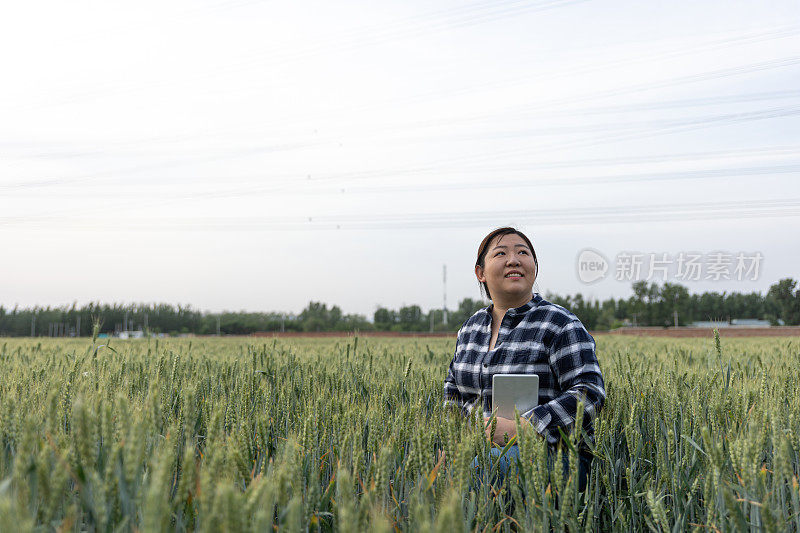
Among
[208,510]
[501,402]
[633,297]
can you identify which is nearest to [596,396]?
[501,402]

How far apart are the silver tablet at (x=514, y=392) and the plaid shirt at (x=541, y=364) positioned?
6 centimetres

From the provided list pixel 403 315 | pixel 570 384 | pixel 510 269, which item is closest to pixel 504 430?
pixel 570 384

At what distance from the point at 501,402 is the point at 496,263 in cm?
73

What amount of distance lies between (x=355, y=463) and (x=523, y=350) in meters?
1.29

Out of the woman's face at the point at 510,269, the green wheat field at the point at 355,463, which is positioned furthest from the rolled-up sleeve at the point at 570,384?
the woman's face at the point at 510,269

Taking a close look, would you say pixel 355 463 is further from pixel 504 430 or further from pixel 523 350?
pixel 523 350

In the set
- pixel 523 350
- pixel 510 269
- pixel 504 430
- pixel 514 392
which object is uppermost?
pixel 510 269

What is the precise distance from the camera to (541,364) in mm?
2561

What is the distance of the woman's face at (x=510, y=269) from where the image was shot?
106 inches

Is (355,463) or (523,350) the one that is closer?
(355,463)

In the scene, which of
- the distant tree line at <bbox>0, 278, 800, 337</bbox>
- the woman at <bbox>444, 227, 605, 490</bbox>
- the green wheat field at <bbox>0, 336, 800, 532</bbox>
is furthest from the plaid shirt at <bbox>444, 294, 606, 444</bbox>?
the distant tree line at <bbox>0, 278, 800, 337</bbox>

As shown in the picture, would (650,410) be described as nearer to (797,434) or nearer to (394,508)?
(797,434)

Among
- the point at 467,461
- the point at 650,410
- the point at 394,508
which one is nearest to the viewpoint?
the point at 467,461

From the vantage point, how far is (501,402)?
7.66ft
